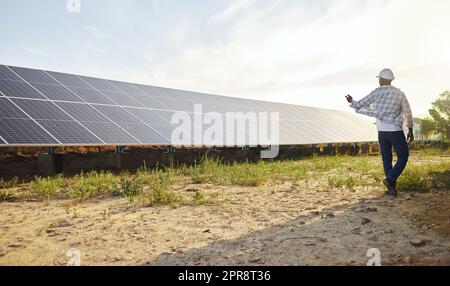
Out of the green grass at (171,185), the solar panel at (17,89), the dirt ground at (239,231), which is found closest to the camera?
the dirt ground at (239,231)

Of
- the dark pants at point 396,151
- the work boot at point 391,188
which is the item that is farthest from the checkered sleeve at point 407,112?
the work boot at point 391,188

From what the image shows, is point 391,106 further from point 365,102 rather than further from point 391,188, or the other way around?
point 391,188

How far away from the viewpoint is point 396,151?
17.3 feet

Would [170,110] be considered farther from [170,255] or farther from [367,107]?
[170,255]

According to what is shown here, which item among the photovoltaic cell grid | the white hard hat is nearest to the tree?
the photovoltaic cell grid

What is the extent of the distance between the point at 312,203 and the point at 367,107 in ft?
6.13

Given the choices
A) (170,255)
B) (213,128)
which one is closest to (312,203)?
(170,255)

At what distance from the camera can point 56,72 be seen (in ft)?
41.9

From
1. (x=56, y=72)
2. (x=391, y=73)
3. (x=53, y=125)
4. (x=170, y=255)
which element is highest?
(x=56, y=72)

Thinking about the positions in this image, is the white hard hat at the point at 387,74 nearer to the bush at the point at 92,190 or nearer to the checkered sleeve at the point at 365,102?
the checkered sleeve at the point at 365,102

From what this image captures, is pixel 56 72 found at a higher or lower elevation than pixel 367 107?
higher

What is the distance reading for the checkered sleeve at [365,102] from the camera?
559cm

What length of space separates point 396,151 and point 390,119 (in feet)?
1.64

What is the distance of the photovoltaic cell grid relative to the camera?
8492mm
